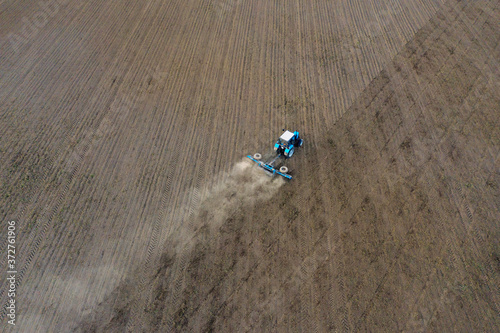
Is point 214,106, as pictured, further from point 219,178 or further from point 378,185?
point 378,185

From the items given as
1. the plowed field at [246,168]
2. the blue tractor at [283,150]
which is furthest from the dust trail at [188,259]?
the blue tractor at [283,150]

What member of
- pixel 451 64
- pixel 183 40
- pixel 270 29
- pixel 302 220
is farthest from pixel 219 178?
pixel 451 64

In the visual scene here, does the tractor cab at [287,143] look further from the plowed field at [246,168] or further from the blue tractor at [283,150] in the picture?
the plowed field at [246,168]

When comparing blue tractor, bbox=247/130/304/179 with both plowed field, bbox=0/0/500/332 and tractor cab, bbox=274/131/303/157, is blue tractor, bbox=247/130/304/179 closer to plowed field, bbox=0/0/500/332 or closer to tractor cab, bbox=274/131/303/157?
tractor cab, bbox=274/131/303/157

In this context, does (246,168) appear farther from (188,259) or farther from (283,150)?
(188,259)

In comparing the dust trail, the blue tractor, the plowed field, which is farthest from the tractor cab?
the dust trail

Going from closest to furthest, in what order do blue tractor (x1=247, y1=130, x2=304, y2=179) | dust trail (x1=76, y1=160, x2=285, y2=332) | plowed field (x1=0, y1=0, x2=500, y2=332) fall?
dust trail (x1=76, y1=160, x2=285, y2=332), plowed field (x1=0, y1=0, x2=500, y2=332), blue tractor (x1=247, y1=130, x2=304, y2=179)
